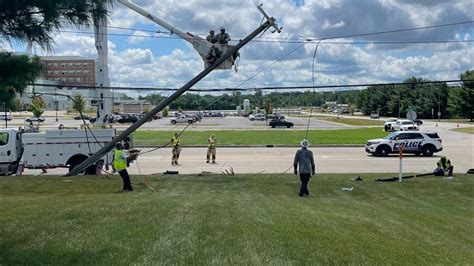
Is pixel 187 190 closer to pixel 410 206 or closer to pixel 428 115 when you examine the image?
pixel 410 206

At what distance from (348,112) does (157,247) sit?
6330 inches

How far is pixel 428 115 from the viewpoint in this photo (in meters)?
118

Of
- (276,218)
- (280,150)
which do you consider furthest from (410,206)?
(280,150)

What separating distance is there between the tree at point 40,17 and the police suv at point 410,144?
29.7 meters

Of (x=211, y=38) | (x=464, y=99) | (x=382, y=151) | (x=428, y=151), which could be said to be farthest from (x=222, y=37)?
(x=464, y=99)

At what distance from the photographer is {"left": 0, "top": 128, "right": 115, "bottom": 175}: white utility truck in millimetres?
23344

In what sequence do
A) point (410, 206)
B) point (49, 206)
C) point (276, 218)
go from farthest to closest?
point (410, 206) < point (49, 206) < point (276, 218)

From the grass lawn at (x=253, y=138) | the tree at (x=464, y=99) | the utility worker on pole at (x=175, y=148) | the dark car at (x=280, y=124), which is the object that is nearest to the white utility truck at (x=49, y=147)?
the utility worker on pole at (x=175, y=148)

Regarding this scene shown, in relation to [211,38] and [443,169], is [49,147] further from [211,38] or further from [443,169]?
[443,169]

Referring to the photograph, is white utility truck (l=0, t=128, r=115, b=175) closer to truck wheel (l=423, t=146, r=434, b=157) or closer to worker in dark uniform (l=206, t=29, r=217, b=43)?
worker in dark uniform (l=206, t=29, r=217, b=43)

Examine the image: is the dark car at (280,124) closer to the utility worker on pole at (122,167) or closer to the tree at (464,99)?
the tree at (464,99)

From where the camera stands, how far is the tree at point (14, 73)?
250 inches

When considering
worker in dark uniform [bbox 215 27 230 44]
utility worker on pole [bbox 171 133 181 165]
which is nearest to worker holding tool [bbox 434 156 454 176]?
worker in dark uniform [bbox 215 27 230 44]

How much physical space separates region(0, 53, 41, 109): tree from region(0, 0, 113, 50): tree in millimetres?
284
